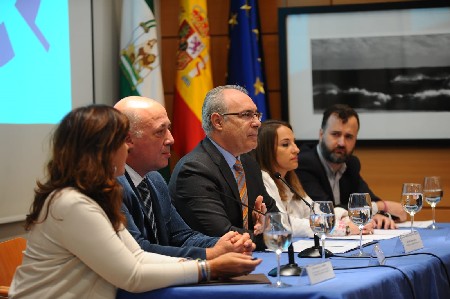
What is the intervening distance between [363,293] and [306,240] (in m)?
1.28

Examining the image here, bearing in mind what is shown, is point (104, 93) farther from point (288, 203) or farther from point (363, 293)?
point (363, 293)

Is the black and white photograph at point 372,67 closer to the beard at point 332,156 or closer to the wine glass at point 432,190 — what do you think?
the beard at point 332,156

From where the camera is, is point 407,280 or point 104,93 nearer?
point 407,280

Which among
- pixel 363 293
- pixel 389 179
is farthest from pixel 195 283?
pixel 389 179

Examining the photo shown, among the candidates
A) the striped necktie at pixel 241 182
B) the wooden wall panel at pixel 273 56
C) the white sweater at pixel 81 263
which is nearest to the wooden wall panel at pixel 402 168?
the wooden wall panel at pixel 273 56

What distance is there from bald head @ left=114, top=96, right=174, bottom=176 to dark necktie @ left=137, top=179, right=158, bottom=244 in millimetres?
50

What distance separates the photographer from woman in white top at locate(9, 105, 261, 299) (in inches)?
89.9

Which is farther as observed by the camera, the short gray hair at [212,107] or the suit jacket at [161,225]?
the short gray hair at [212,107]

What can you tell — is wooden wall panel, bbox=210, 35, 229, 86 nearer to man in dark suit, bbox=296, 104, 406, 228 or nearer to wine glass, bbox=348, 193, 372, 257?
man in dark suit, bbox=296, 104, 406, 228

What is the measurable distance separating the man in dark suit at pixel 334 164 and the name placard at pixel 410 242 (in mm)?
1556

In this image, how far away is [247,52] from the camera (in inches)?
237

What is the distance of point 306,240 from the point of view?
3.65m

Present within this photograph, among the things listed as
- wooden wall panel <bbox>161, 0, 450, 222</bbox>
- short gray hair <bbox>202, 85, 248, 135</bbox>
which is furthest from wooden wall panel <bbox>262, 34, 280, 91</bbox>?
short gray hair <bbox>202, 85, 248, 135</bbox>

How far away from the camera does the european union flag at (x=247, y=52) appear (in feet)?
19.8
